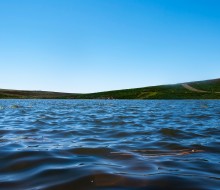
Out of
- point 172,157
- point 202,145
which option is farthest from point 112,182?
point 202,145

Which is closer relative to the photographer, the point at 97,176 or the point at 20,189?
the point at 20,189

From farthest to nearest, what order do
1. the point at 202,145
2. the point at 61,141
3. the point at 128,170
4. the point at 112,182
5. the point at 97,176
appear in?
the point at 61,141 → the point at 202,145 → the point at 128,170 → the point at 97,176 → the point at 112,182

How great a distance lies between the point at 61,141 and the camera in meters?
10.9

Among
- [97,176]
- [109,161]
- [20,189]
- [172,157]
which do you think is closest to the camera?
[20,189]

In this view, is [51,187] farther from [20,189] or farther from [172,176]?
[172,176]

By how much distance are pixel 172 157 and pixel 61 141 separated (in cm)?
435

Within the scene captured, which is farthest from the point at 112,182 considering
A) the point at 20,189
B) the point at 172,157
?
the point at 172,157

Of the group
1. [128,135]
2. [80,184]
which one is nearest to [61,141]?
[128,135]

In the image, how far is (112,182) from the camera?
18.4ft

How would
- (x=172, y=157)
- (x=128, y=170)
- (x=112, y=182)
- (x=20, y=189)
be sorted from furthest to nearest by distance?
(x=172, y=157), (x=128, y=170), (x=112, y=182), (x=20, y=189)

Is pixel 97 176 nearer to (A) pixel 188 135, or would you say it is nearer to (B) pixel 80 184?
(B) pixel 80 184

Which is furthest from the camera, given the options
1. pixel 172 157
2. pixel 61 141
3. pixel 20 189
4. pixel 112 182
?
pixel 61 141

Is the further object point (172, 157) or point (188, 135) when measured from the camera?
point (188, 135)

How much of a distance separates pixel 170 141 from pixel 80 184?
6.20 meters
